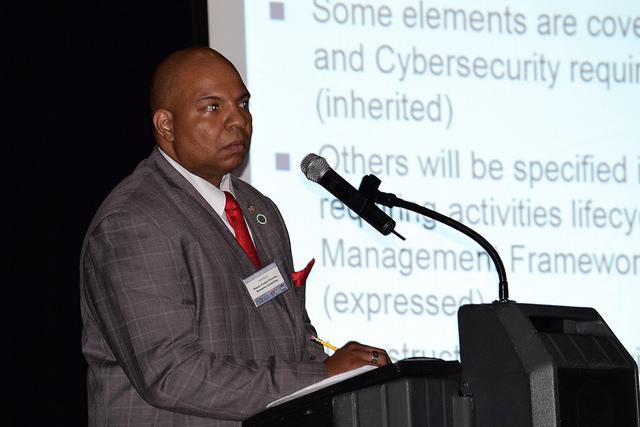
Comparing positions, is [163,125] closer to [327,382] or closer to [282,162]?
[327,382]

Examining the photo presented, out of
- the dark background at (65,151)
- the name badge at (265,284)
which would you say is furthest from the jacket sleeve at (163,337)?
the dark background at (65,151)

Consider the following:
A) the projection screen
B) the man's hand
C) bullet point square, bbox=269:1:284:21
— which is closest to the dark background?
bullet point square, bbox=269:1:284:21

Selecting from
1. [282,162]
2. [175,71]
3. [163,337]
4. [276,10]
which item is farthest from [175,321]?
[276,10]

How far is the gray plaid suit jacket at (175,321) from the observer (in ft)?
7.27

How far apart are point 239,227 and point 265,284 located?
0.19 m

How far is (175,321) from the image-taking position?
7.39 ft

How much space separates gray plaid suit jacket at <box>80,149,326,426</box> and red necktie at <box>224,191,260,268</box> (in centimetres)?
5

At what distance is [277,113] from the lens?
12.5 ft

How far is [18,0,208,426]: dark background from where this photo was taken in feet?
12.6

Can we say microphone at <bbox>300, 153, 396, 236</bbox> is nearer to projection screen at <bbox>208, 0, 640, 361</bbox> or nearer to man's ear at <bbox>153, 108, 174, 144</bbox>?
man's ear at <bbox>153, 108, 174, 144</bbox>

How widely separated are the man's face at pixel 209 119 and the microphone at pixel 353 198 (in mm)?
274

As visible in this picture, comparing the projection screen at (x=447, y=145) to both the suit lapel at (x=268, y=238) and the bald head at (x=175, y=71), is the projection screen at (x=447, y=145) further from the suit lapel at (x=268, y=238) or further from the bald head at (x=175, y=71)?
the bald head at (x=175, y=71)

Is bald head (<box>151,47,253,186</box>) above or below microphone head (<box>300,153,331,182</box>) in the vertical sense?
above

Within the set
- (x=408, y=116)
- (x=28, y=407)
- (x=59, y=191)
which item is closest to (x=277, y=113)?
(x=408, y=116)
